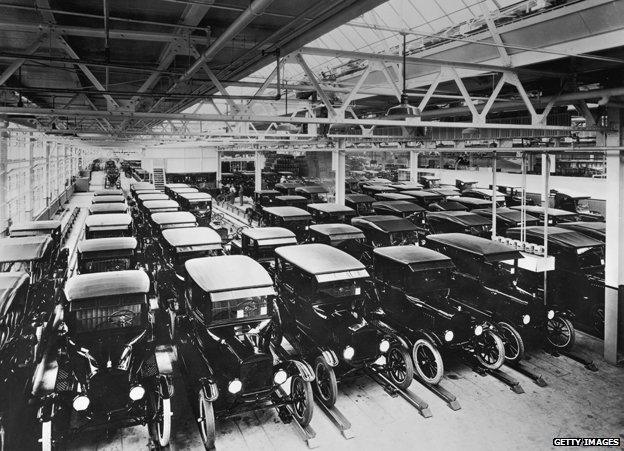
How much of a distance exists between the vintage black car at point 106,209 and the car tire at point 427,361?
1251cm

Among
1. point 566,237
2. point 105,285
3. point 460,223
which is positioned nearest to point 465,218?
point 460,223

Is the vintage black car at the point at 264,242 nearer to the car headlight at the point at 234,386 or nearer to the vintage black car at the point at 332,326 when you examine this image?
the vintage black car at the point at 332,326

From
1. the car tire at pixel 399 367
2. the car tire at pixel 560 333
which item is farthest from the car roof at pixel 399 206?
the car tire at pixel 399 367

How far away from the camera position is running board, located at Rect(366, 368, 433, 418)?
766 centimetres

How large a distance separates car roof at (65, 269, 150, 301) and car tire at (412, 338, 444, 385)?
519 centimetres

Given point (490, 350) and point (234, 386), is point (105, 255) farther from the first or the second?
point (490, 350)

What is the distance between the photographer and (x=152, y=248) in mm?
15477

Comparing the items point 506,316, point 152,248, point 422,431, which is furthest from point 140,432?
point 152,248

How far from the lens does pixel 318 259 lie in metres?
9.14

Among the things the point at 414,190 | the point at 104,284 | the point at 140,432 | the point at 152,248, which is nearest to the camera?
the point at 140,432

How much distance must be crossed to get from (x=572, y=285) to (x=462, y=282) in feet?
10.2

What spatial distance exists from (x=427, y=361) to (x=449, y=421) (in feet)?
4.63

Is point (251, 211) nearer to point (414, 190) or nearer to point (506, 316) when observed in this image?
point (414, 190)

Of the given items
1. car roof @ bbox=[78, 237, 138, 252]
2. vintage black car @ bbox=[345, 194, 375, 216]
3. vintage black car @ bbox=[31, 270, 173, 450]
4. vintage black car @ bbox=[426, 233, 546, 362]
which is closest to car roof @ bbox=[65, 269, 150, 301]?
vintage black car @ bbox=[31, 270, 173, 450]
